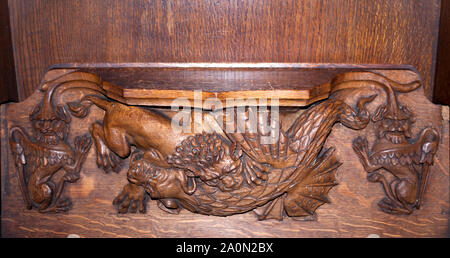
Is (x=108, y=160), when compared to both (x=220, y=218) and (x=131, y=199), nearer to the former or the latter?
(x=131, y=199)

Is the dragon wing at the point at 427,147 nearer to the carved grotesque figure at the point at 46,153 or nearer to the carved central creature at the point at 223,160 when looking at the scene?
the carved central creature at the point at 223,160


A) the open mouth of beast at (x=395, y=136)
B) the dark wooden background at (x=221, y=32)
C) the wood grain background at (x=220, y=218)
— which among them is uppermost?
the dark wooden background at (x=221, y=32)

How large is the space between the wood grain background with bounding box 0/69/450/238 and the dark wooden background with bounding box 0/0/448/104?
0.13m

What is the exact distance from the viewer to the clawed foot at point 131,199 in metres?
0.91

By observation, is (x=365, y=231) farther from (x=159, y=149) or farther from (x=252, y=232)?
(x=159, y=149)

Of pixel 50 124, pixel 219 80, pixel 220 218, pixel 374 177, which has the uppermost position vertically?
pixel 219 80

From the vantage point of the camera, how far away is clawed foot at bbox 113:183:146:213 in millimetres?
906

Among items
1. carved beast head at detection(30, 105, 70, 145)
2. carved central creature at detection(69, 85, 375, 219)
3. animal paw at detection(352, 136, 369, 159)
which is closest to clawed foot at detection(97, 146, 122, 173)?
carved central creature at detection(69, 85, 375, 219)

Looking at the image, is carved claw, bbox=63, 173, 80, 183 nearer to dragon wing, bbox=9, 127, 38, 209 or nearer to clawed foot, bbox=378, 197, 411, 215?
dragon wing, bbox=9, 127, 38, 209

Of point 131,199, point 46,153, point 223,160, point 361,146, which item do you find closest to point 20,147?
point 46,153

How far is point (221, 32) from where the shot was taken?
93 cm

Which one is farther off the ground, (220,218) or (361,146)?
(361,146)

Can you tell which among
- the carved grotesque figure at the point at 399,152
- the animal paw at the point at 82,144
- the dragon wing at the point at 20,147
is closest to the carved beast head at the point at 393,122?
the carved grotesque figure at the point at 399,152

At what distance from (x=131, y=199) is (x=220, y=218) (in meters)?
0.22
